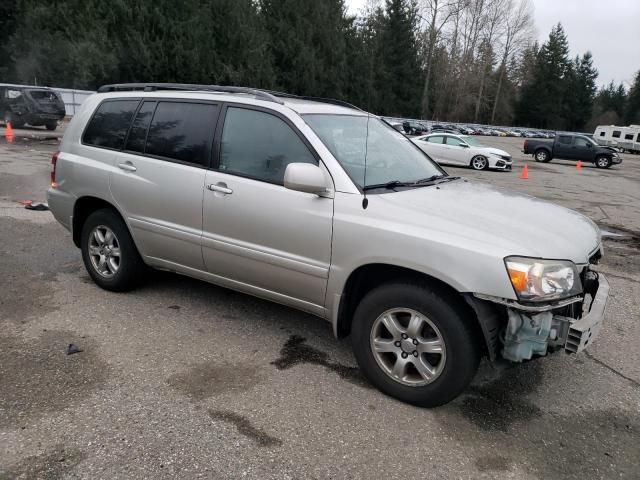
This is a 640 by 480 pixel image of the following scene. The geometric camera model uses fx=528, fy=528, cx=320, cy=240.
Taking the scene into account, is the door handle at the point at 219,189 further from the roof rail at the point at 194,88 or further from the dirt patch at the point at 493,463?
the dirt patch at the point at 493,463

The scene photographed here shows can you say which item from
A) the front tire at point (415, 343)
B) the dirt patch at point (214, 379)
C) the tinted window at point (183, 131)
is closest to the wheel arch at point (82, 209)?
the tinted window at point (183, 131)

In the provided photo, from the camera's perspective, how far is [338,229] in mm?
3264

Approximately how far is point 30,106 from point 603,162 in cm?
2647

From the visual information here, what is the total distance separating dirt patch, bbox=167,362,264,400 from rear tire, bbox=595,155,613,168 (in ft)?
90.5

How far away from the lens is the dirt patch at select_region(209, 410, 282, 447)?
2785 mm

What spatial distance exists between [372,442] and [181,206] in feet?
7.35

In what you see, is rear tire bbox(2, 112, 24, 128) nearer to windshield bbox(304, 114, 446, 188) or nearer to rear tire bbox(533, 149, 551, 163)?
windshield bbox(304, 114, 446, 188)

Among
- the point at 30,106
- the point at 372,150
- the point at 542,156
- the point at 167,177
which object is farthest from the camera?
the point at 542,156

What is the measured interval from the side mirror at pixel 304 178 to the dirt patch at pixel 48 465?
6.04 ft

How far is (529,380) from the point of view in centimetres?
359

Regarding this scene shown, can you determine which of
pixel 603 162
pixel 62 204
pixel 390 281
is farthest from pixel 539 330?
pixel 603 162

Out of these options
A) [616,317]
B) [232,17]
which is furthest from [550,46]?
[616,317]

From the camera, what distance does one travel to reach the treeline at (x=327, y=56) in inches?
1143

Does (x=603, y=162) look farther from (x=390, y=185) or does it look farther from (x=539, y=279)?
(x=539, y=279)
